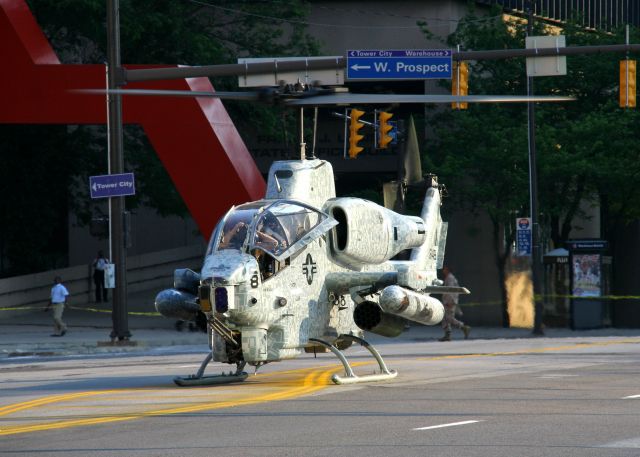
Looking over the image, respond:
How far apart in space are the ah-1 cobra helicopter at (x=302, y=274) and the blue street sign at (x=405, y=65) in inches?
276

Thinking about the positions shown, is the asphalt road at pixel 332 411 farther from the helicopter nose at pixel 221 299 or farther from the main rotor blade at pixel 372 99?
the main rotor blade at pixel 372 99

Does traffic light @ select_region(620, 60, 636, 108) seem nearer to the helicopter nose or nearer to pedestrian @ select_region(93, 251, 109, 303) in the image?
the helicopter nose

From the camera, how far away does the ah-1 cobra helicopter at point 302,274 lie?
55.9ft

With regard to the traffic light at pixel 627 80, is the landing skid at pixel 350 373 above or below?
below

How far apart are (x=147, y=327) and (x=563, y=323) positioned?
41.1 ft

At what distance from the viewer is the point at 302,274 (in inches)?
711

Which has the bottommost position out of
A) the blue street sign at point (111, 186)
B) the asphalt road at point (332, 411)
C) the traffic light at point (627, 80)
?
the asphalt road at point (332, 411)

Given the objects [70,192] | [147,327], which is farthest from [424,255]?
[70,192]

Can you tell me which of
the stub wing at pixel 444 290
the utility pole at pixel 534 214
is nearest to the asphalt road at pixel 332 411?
the stub wing at pixel 444 290

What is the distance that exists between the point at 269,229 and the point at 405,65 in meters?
10.3

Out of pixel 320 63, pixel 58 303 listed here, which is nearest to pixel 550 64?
pixel 320 63

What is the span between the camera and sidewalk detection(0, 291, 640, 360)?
102 ft

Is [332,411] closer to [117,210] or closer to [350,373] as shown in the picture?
[350,373]

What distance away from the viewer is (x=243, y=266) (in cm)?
1680
